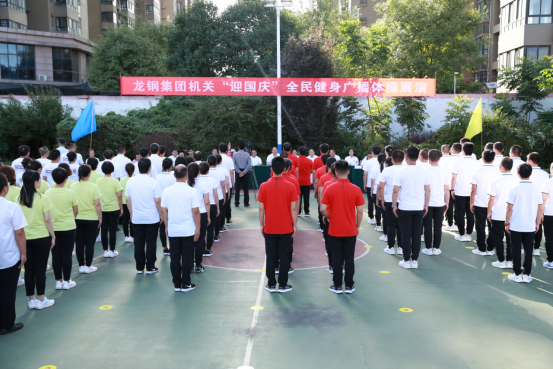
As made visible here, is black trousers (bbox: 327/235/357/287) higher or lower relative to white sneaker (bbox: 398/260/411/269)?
higher

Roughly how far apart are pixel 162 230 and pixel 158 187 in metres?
1.73

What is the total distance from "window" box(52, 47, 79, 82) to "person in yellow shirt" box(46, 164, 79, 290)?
38362 mm

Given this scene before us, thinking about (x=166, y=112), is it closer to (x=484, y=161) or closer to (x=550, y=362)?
(x=484, y=161)

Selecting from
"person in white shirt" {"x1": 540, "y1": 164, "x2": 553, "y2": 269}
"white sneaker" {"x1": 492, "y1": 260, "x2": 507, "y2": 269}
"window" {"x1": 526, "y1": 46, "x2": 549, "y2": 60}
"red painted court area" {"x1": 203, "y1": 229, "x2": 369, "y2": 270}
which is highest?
"window" {"x1": 526, "y1": 46, "x2": 549, "y2": 60}

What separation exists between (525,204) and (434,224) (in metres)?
1.96

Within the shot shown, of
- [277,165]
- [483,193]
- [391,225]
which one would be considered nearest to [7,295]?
[277,165]

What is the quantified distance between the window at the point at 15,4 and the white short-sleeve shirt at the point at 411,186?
42.5 metres

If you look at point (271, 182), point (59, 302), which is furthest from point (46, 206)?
point (271, 182)

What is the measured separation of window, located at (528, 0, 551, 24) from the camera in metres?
28.8

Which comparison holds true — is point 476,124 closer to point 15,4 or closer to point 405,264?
point 405,264

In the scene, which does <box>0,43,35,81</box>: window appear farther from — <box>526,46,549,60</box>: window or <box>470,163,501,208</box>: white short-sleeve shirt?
<box>470,163,501,208</box>: white short-sleeve shirt

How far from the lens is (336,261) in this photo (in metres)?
6.22

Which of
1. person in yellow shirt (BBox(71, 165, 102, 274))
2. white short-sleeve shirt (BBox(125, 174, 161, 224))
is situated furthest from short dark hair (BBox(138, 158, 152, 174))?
person in yellow shirt (BBox(71, 165, 102, 274))

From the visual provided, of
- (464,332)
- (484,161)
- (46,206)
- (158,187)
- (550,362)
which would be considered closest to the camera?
(550,362)
